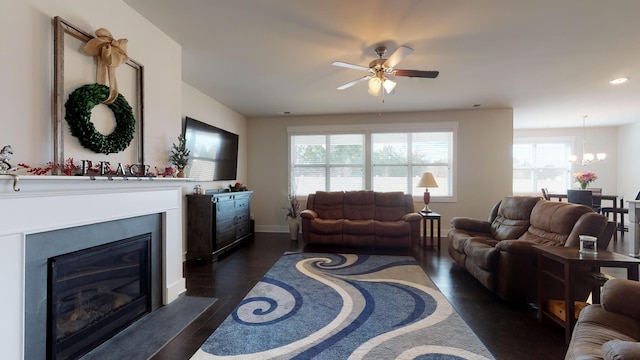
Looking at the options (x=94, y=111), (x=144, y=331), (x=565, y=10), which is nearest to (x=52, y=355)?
(x=144, y=331)

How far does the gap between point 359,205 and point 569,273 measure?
11.2 ft

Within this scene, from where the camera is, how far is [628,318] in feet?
4.56

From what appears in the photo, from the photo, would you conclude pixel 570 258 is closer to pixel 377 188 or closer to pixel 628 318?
pixel 628 318

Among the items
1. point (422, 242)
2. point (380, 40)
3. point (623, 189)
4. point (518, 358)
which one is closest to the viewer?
point (518, 358)

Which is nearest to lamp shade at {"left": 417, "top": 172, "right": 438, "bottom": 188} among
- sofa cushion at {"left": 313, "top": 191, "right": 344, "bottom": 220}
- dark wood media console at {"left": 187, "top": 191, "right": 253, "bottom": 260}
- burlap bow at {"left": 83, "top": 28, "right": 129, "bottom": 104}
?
sofa cushion at {"left": 313, "top": 191, "right": 344, "bottom": 220}

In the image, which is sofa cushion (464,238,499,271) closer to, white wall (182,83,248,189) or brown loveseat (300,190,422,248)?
brown loveseat (300,190,422,248)

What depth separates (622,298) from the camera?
1429 mm

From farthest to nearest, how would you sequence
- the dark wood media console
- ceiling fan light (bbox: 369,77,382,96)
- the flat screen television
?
the flat screen television → the dark wood media console → ceiling fan light (bbox: 369,77,382,96)

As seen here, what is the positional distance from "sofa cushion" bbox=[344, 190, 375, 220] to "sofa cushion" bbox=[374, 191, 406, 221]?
112 millimetres

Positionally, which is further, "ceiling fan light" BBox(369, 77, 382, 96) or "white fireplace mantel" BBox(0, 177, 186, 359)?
"ceiling fan light" BBox(369, 77, 382, 96)

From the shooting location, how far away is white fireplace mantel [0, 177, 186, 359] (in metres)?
1.38

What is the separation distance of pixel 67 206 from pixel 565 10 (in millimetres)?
3939

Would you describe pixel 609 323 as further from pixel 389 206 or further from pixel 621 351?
pixel 389 206

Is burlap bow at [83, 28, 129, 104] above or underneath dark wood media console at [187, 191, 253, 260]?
above
